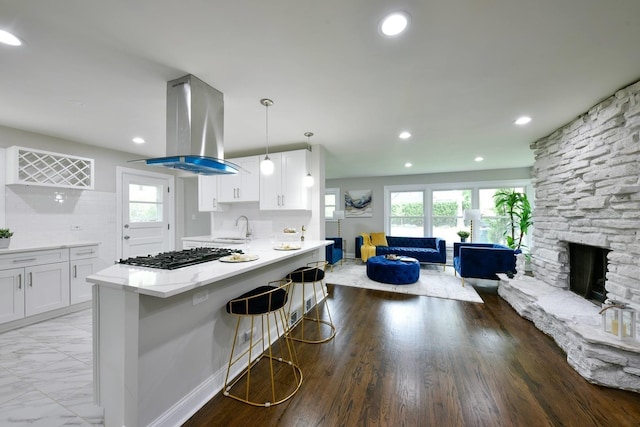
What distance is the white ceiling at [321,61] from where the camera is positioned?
1.37 m

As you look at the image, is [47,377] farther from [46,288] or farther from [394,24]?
[394,24]

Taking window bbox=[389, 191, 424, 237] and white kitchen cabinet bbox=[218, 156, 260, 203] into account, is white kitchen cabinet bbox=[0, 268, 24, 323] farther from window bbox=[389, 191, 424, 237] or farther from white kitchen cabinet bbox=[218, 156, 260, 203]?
window bbox=[389, 191, 424, 237]

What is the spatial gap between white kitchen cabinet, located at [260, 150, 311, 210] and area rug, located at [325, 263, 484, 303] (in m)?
1.92

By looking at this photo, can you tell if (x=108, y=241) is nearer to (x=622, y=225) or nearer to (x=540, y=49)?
(x=540, y=49)

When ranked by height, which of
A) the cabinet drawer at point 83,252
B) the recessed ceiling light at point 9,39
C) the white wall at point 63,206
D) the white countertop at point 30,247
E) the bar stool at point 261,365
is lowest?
the bar stool at point 261,365

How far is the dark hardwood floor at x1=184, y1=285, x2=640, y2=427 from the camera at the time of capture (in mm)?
1592

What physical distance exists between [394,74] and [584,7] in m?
1.06

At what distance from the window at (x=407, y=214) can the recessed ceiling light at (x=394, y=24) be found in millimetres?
5928

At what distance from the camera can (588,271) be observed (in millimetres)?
2818

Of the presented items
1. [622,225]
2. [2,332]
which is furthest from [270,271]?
[622,225]

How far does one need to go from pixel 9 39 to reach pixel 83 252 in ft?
8.95

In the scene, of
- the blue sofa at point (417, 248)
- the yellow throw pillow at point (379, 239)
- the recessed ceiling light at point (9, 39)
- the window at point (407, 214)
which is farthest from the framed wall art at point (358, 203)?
the recessed ceiling light at point (9, 39)

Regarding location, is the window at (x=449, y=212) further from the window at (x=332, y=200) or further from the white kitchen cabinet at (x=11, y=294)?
the white kitchen cabinet at (x=11, y=294)

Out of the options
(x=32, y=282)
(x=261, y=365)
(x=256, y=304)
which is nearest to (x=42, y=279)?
(x=32, y=282)
